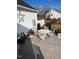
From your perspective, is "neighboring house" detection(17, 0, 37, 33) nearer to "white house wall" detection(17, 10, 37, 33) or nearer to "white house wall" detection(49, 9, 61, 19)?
"white house wall" detection(17, 10, 37, 33)

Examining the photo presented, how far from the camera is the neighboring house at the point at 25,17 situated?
1792 mm

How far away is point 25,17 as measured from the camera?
5.93 feet

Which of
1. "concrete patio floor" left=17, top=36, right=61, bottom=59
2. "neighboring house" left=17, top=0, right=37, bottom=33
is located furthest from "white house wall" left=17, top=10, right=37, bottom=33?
"concrete patio floor" left=17, top=36, right=61, bottom=59

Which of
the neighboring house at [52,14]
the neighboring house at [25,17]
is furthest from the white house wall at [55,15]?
the neighboring house at [25,17]

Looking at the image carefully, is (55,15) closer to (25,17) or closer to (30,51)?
(25,17)

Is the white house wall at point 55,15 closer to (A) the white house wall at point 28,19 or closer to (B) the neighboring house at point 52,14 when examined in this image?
(B) the neighboring house at point 52,14

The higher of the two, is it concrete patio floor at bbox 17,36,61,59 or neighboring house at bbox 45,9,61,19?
neighboring house at bbox 45,9,61,19

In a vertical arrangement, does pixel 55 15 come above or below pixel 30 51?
above

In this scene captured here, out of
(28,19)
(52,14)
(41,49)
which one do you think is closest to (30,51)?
(41,49)

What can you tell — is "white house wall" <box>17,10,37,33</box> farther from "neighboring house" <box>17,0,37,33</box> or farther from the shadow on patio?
the shadow on patio

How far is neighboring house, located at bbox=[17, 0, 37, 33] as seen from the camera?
1.79m
